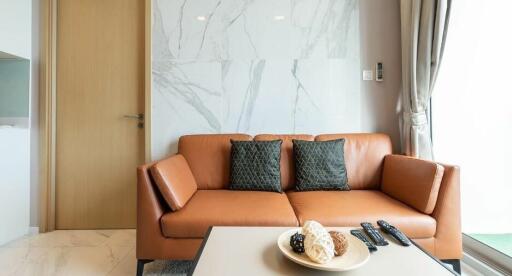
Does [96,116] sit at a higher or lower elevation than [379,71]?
lower

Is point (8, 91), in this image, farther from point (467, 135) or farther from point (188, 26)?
point (467, 135)

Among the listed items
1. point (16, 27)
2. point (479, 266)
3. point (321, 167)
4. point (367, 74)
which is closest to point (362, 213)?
point (321, 167)

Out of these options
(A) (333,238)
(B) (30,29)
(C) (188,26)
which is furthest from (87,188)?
(A) (333,238)

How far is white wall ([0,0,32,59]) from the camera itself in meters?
2.00

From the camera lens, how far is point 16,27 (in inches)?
83.0

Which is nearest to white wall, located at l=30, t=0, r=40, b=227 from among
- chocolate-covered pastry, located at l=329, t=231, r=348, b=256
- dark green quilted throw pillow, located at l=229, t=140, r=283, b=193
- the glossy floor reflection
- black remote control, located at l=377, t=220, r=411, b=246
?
the glossy floor reflection

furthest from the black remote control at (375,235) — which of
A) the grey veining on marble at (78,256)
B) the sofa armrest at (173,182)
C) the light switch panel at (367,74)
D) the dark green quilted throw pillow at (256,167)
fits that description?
the light switch panel at (367,74)

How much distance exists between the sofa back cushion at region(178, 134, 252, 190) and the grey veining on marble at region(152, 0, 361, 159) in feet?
A: 0.69

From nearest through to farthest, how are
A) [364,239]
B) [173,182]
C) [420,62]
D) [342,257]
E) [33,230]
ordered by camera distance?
[342,257]
[364,239]
[173,182]
[420,62]
[33,230]

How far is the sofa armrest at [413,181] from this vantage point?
145 centimetres

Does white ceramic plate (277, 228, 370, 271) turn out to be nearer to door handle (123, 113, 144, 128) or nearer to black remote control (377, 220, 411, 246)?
black remote control (377, 220, 411, 246)

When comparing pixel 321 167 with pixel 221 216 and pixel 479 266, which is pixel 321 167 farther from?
pixel 479 266

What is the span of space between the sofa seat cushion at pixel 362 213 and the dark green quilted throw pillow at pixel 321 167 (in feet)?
0.62

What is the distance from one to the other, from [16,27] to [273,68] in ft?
7.03
